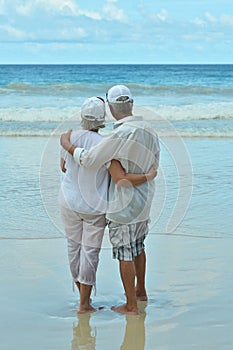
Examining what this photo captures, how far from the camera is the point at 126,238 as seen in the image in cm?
405

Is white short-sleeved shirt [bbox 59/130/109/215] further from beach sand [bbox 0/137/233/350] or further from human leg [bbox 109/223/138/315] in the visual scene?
beach sand [bbox 0/137/233/350]

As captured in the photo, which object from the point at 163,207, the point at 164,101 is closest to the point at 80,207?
the point at 163,207

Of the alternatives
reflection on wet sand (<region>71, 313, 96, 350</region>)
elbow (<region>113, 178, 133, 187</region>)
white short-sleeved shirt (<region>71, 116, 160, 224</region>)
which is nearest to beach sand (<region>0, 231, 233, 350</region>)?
reflection on wet sand (<region>71, 313, 96, 350</region>)

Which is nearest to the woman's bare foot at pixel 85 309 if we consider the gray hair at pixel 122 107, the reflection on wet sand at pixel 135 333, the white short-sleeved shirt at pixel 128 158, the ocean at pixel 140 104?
the reflection on wet sand at pixel 135 333

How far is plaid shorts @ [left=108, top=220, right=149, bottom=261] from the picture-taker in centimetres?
404

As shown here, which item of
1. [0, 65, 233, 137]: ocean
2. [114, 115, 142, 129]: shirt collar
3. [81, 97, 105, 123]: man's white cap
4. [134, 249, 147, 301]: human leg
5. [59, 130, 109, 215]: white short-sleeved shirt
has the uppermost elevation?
[81, 97, 105, 123]: man's white cap

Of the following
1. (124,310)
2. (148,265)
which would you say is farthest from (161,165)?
(124,310)

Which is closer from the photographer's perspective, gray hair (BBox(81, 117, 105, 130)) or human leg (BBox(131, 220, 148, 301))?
gray hair (BBox(81, 117, 105, 130))

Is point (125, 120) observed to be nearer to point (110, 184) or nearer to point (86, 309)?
point (110, 184)

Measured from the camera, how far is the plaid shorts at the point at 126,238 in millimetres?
4039

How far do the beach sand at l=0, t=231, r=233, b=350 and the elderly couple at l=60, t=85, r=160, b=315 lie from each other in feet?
0.90

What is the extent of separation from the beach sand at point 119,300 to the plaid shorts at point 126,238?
0.39 m

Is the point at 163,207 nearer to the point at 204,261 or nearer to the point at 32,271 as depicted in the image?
the point at 204,261

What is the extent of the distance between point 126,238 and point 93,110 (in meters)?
0.80
